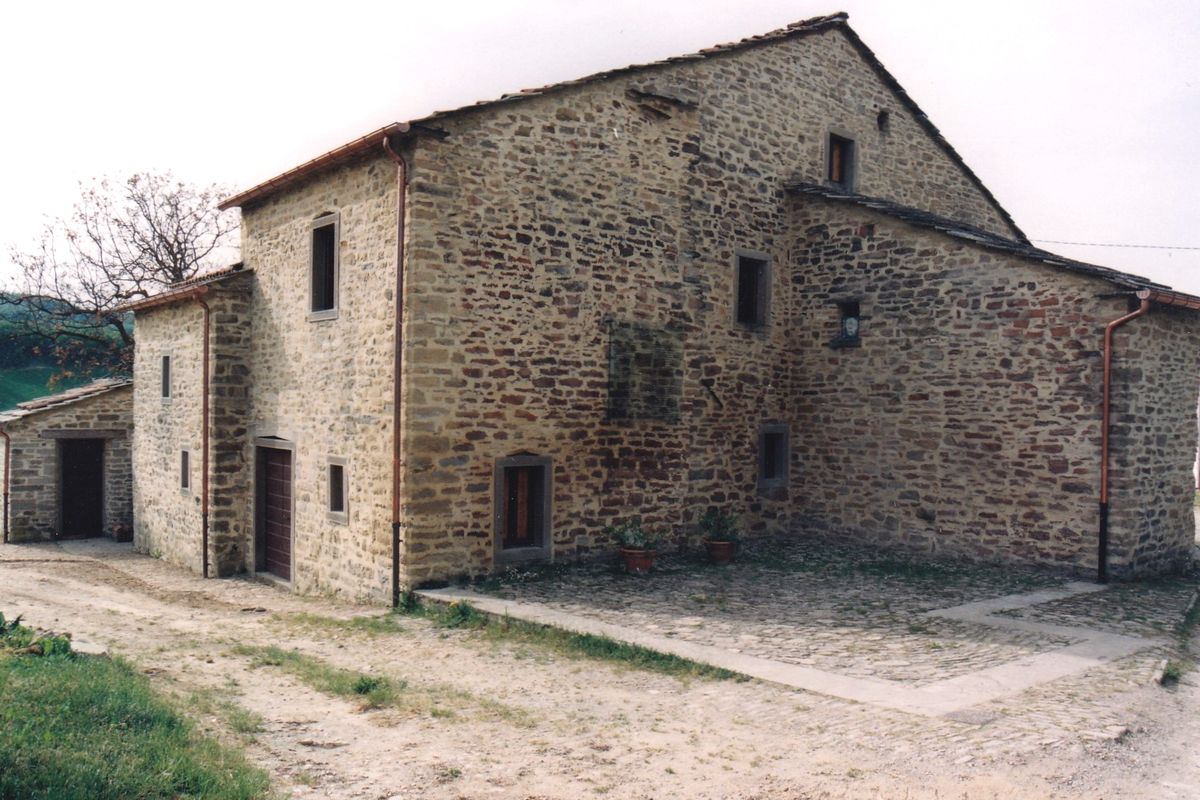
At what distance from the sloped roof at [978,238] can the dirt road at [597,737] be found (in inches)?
224

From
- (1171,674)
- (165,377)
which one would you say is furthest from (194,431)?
(1171,674)

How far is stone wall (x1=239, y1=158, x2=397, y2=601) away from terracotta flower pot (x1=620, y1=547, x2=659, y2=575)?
10.1 feet

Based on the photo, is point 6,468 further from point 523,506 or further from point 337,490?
point 523,506

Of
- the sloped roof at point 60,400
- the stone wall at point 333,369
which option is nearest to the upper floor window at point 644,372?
the stone wall at point 333,369

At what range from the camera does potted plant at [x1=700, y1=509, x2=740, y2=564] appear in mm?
12695

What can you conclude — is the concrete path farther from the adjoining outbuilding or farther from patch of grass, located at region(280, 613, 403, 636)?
the adjoining outbuilding

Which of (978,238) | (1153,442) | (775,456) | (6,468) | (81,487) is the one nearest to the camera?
(1153,442)

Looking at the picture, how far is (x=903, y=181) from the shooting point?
16.4m

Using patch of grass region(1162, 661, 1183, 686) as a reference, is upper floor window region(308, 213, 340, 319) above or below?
above

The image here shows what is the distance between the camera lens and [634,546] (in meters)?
11.8

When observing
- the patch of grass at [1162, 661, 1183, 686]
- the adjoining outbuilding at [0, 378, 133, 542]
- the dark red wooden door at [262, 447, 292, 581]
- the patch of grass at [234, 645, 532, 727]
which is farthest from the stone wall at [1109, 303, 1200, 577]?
the adjoining outbuilding at [0, 378, 133, 542]

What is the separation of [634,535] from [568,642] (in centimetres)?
356

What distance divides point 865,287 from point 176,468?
462 inches

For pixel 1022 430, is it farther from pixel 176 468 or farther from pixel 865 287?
pixel 176 468
